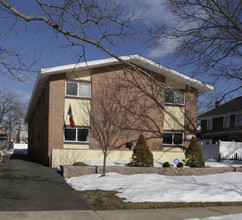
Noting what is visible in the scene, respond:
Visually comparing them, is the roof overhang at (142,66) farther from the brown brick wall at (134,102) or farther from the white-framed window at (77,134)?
the white-framed window at (77,134)

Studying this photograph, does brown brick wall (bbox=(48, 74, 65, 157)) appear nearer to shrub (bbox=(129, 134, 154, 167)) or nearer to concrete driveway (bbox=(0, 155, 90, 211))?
shrub (bbox=(129, 134, 154, 167))

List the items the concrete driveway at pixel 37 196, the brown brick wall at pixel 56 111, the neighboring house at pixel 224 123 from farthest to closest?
the neighboring house at pixel 224 123 < the brown brick wall at pixel 56 111 < the concrete driveway at pixel 37 196

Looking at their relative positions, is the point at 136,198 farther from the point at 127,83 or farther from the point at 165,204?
the point at 127,83

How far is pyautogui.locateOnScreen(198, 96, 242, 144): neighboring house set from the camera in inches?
1326

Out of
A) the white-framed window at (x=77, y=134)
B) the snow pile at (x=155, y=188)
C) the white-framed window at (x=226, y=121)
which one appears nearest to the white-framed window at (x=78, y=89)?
the white-framed window at (x=77, y=134)

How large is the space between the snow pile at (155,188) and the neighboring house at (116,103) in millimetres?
5881

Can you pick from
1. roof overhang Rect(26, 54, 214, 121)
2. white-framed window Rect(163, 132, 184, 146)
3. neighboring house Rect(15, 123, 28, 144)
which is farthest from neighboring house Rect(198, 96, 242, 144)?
neighboring house Rect(15, 123, 28, 144)

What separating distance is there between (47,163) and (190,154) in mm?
8538

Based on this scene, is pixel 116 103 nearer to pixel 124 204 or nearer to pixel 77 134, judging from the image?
pixel 77 134

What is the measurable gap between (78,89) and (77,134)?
9.18ft

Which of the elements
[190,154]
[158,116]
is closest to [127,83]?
[158,116]

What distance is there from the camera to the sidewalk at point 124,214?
273 inches

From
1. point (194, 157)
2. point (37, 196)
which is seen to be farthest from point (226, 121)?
point (37, 196)

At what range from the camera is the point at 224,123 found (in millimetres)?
36375
